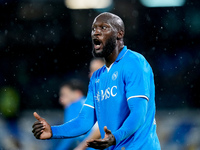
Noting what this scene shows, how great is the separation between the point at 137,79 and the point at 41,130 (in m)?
0.87

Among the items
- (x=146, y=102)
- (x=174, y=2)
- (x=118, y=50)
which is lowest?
(x=174, y=2)

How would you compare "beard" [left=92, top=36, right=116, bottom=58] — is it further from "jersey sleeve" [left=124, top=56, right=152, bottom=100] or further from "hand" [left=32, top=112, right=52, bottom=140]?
"hand" [left=32, top=112, right=52, bottom=140]

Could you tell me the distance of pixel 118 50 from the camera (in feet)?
10.3

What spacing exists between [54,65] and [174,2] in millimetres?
6380

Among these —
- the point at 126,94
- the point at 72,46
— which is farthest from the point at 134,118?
the point at 72,46

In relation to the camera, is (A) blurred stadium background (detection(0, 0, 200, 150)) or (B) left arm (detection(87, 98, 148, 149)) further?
(A) blurred stadium background (detection(0, 0, 200, 150))

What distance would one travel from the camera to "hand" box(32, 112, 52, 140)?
306cm

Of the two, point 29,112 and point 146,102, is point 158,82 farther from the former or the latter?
point 146,102

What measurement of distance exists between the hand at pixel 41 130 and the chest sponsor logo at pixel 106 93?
0.46m

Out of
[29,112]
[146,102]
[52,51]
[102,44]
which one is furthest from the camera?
[29,112]

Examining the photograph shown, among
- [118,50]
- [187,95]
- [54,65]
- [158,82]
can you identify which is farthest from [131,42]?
[118,50]

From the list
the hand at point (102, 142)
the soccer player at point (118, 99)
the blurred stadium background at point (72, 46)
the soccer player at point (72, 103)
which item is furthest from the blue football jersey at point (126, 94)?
the blurred stadium background at point (72, 46)

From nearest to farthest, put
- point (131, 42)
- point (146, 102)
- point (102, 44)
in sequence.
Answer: point (146, 102)
point (102, 44)
point (131, 42)

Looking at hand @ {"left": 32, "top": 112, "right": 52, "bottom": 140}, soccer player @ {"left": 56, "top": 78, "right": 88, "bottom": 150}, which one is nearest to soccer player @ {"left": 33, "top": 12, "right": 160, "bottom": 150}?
hand @ {"left": 32, "top": 112, "right": 52, "bottom": 140}
